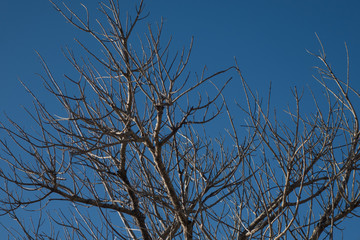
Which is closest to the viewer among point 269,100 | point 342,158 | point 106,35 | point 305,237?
point 269,100

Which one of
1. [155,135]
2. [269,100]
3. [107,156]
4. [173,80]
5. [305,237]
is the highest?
[107,156]

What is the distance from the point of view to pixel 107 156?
4418 millimetres

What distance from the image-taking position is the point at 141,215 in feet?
14.0

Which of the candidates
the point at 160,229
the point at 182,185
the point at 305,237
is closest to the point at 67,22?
the point at 182,185

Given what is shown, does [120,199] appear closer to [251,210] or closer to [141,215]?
[141,215]

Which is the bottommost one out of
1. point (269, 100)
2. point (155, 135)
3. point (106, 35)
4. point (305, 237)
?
point (305, 237)

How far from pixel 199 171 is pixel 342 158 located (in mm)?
1339

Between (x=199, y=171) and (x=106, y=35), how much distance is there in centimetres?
165

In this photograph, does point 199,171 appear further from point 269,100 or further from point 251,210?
point 269,100

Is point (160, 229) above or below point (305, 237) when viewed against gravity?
above

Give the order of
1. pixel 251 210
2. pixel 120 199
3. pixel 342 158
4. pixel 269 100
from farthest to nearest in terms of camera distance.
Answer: pixel 120 199
pixel 251 210
pixel 342 158
pixel 269 100

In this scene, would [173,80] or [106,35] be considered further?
[106,35]

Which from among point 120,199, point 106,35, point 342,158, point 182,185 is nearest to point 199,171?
point 182,185

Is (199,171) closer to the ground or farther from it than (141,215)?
farther from it
